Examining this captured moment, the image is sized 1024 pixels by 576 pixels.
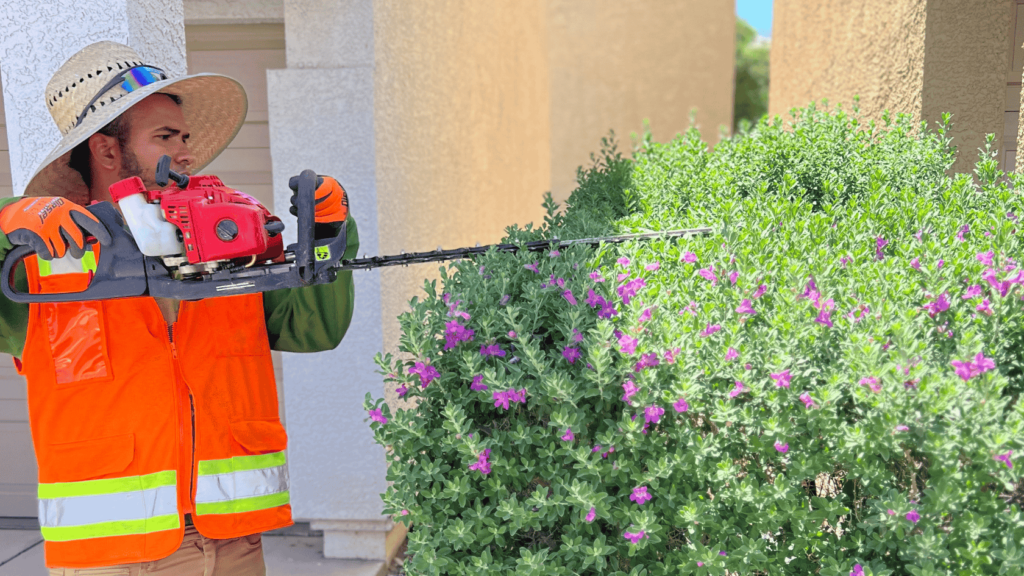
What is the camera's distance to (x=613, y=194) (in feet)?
12.2

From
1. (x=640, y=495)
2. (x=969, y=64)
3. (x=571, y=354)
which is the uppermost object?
(x=969, y=64)

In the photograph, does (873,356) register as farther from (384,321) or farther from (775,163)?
(384,321)

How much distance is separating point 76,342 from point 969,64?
427 cm

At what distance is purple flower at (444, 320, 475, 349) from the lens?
5.85 ft

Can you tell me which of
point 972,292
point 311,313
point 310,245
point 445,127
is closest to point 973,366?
point 972,292

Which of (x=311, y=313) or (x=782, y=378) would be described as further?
(x=311, y=313)

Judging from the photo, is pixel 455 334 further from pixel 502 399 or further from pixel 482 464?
pixel 482 464

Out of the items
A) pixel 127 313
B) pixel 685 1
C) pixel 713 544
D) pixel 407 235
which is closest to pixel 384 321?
pixel 407 235

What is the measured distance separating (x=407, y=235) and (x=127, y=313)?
2.47 metres

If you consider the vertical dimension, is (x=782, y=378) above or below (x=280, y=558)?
above

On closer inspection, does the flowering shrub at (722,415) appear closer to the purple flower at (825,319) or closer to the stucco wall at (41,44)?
the purple flower at (825,319)

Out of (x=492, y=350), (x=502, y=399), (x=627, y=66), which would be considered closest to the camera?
(x=502, y=399)

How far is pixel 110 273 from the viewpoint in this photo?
1.72 metres

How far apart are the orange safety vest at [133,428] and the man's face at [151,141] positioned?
0.36 metres
